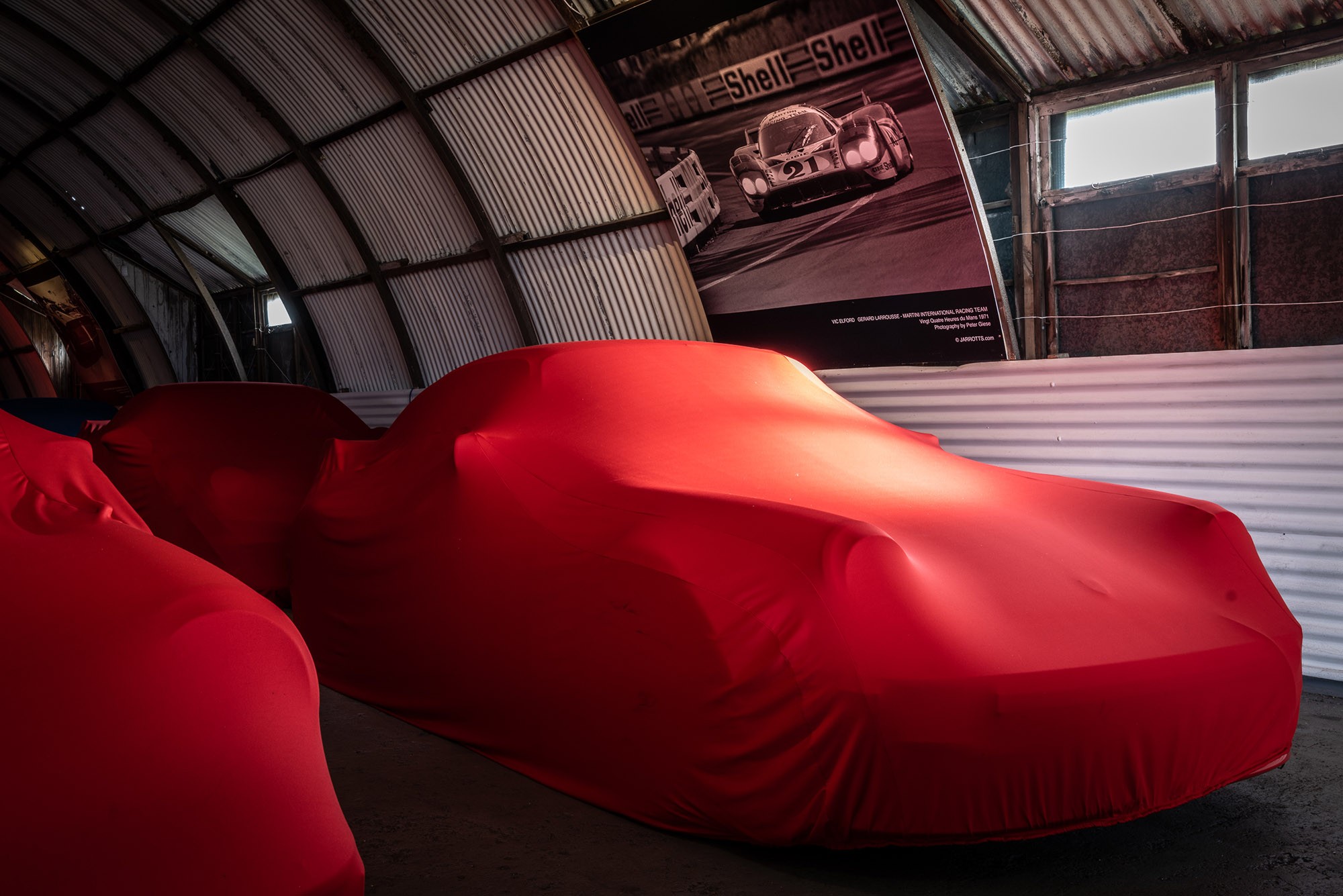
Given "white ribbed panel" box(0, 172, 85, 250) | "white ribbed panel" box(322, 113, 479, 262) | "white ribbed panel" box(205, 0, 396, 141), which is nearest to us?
"white ribbed panel" box(205, 0, 396, 141)

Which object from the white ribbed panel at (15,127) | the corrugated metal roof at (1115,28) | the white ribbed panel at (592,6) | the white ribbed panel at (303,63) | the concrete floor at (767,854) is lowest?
the concrete floor at (767,854)

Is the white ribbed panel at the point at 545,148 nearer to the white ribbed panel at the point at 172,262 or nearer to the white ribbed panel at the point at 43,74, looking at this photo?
the white ribbed panel at the point at 43,74

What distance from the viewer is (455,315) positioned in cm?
937

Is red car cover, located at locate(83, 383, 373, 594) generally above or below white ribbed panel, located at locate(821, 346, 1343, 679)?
above

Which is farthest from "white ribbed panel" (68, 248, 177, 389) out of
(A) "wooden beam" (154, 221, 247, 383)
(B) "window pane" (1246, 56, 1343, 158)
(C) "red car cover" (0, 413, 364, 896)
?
(C) "red car cover" (0, 413, 364, 896)

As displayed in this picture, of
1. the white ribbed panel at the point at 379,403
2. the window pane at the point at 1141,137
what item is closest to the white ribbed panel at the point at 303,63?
the white ribbed panel at the point at 379,403

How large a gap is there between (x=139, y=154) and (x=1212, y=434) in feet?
40.3

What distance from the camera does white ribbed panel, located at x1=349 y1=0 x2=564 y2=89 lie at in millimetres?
7000

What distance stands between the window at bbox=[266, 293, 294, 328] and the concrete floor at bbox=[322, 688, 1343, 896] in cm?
1153

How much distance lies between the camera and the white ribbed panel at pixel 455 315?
8938 mm

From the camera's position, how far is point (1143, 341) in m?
5.69

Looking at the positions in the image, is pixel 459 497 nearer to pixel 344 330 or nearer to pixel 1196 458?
pixel 1196 458

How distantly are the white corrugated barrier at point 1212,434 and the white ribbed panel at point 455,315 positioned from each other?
4740 mm

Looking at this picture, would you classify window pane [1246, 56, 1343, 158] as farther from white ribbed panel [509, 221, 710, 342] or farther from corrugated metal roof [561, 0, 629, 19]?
corrugated metal roof [561, 0, 629, 19]
